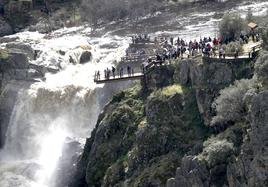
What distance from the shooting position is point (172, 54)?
6156 cm

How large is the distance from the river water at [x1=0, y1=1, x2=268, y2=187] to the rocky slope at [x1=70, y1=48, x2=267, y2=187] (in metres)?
7.61

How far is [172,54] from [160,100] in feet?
22.2

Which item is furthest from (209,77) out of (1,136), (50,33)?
(50,33)

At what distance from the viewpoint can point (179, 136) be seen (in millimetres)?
53031

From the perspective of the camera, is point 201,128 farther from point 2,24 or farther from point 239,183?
point 2,24

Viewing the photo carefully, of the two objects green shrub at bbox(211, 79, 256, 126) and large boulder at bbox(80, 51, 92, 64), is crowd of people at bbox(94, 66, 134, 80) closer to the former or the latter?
large boulder at bbox(80, 51, 92, 64)

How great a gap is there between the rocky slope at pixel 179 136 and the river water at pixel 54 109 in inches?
300

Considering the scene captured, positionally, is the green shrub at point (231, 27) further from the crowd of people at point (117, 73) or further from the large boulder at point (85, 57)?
the large boulder at point (85, 57)

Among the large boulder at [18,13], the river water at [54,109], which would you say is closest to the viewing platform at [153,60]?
the river water at [54,109]

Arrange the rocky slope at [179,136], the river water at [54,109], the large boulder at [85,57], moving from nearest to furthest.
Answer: the rocky slope at [179,136]
the river water at [54,109]
the large boulder at [85,57]

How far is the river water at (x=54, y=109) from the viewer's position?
6888 cm

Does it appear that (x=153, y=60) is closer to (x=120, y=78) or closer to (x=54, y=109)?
(x=120, y=78)

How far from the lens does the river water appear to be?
68.9 m

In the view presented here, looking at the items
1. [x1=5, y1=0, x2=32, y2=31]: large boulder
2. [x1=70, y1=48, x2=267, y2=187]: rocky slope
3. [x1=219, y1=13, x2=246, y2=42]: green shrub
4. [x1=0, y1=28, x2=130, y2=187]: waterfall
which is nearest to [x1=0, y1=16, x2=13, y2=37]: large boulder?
[x1=5, y1=0, x2=32, y2=31]: large boulder
